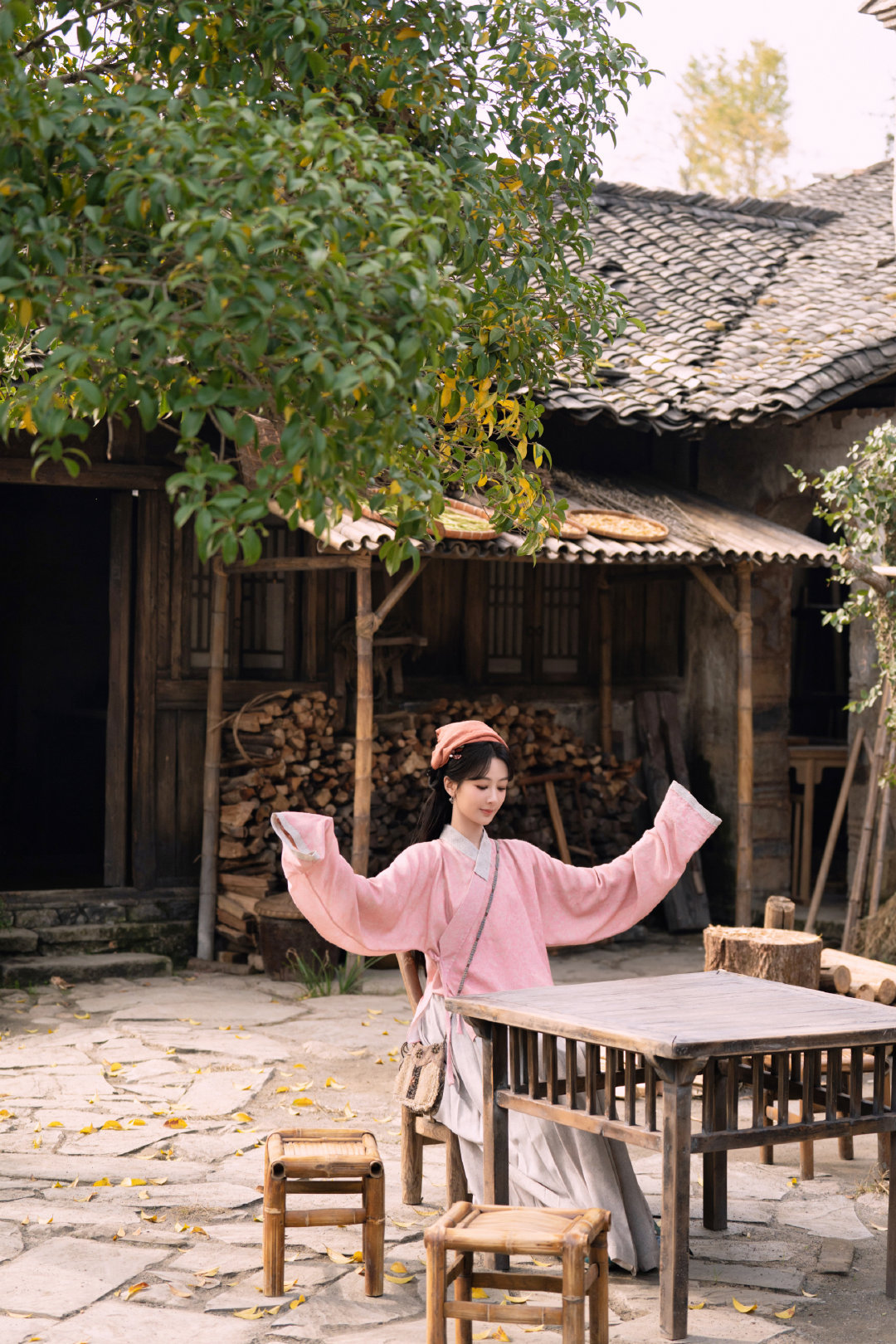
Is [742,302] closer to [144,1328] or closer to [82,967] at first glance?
[82,967]

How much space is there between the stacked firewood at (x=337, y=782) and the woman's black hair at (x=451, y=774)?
173 inches

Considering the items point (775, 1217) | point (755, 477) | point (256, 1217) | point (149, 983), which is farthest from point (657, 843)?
point (755, 477)

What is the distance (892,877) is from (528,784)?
2482 mm

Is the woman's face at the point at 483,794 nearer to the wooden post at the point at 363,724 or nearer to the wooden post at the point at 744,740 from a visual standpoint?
the wooden post at the point at 363,724

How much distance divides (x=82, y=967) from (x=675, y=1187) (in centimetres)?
569

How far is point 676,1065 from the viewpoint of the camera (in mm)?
3678

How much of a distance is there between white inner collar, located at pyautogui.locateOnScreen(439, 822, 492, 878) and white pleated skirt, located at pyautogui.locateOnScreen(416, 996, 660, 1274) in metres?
0.43

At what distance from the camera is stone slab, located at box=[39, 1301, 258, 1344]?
3.82m

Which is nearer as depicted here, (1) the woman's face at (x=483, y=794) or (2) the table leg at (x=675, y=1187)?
(2) the table leg at (x=675, y=1187)

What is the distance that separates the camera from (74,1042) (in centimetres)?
719

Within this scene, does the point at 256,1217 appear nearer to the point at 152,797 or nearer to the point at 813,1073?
the point at 813,1073

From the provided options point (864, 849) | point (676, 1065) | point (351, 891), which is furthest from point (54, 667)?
point (676, 1065)

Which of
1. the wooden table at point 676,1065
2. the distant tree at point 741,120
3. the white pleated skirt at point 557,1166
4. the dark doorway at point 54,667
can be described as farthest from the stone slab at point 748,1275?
the distant tree at point 741,120

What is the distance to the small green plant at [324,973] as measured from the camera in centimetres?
837
